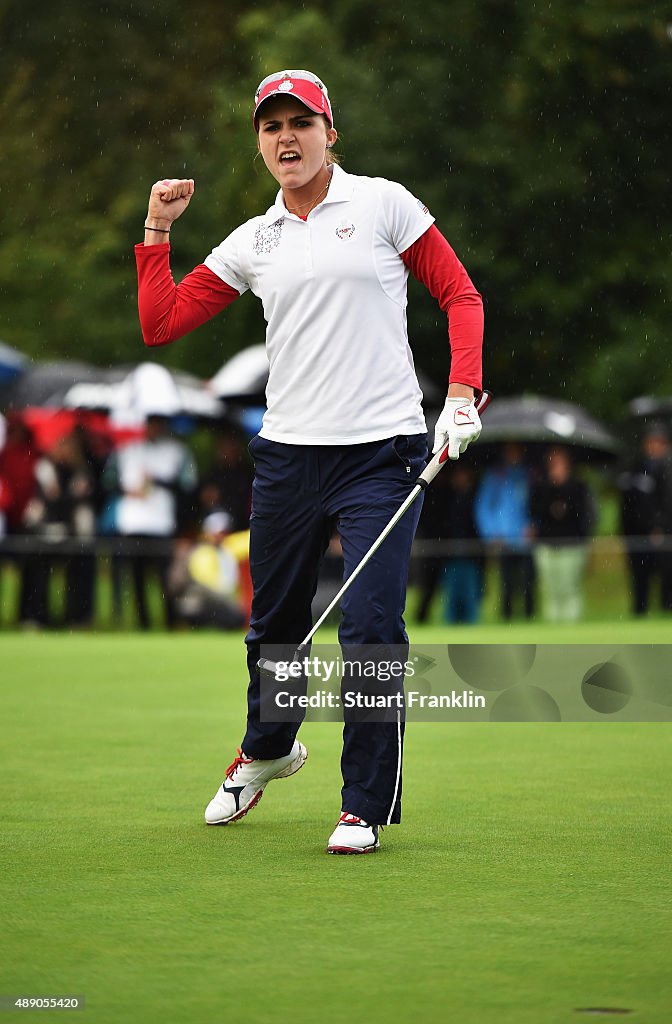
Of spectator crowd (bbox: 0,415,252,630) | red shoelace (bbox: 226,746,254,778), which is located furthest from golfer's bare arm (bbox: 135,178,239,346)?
spectator crowd (bbox: 0,415,252,630)

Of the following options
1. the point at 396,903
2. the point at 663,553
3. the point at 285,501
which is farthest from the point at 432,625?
the point at 396,903

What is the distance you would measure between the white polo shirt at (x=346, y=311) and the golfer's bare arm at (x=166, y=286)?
0.35 m

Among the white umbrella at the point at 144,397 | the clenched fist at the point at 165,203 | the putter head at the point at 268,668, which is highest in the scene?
the white umbrella at the point at 144,397

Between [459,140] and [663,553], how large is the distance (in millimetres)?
12051

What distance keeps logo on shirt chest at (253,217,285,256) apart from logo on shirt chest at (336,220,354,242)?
22 centimetres

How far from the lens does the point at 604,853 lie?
573 cm

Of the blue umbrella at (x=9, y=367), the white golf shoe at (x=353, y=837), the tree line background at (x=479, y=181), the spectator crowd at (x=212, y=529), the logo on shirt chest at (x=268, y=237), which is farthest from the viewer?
the tree line background at (x=479, y=181)

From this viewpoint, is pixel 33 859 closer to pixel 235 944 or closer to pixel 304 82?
pixel 235 944

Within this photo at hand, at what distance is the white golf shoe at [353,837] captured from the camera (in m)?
5.78

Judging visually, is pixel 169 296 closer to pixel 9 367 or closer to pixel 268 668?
pixel 268 668

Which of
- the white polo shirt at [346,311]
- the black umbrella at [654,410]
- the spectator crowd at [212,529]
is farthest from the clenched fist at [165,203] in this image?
the black umbrella at [654,410]

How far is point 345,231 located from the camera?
A: 19.8 feet
